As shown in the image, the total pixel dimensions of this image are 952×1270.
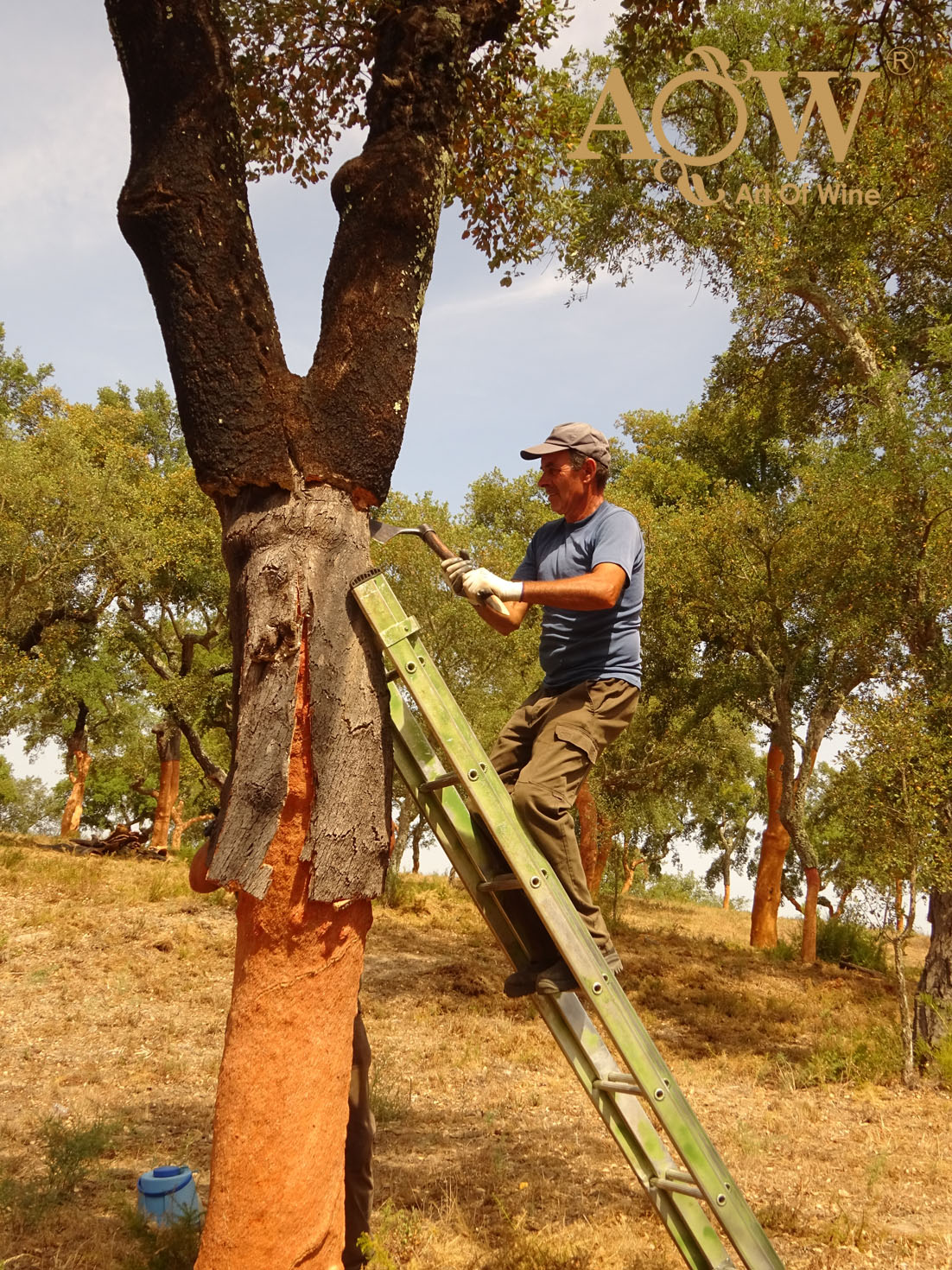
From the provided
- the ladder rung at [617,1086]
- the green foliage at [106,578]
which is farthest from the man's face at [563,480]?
the green foliage at [106,578]

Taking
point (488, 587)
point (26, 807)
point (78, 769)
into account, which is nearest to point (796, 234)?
point (488, 587)

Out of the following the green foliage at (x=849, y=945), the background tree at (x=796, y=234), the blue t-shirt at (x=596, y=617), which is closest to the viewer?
the blue t-shirt at (x=596, y=617)

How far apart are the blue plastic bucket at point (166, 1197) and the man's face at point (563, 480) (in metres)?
4.05

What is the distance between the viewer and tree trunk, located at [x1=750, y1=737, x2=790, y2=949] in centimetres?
2094

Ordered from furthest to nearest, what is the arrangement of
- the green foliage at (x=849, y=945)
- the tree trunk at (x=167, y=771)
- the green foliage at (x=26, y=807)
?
the green foliage at (x=26, y=807) → the tree trunk at (x=167, y=771) → the green foliage at (x=849, y=945)

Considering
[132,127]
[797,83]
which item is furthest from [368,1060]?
[797,83]

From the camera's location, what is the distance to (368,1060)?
4.65 metres

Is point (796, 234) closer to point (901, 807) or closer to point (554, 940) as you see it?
point (901, 807)

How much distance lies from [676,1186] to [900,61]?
937 cm

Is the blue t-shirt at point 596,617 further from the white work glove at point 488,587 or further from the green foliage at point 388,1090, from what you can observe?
the green foliage at point 388,1090

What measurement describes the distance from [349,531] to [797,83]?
14064 mm

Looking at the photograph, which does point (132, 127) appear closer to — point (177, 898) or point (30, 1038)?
point (30, 1038)

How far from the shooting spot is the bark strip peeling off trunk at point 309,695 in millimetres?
3539

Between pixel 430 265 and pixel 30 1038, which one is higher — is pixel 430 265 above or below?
above
